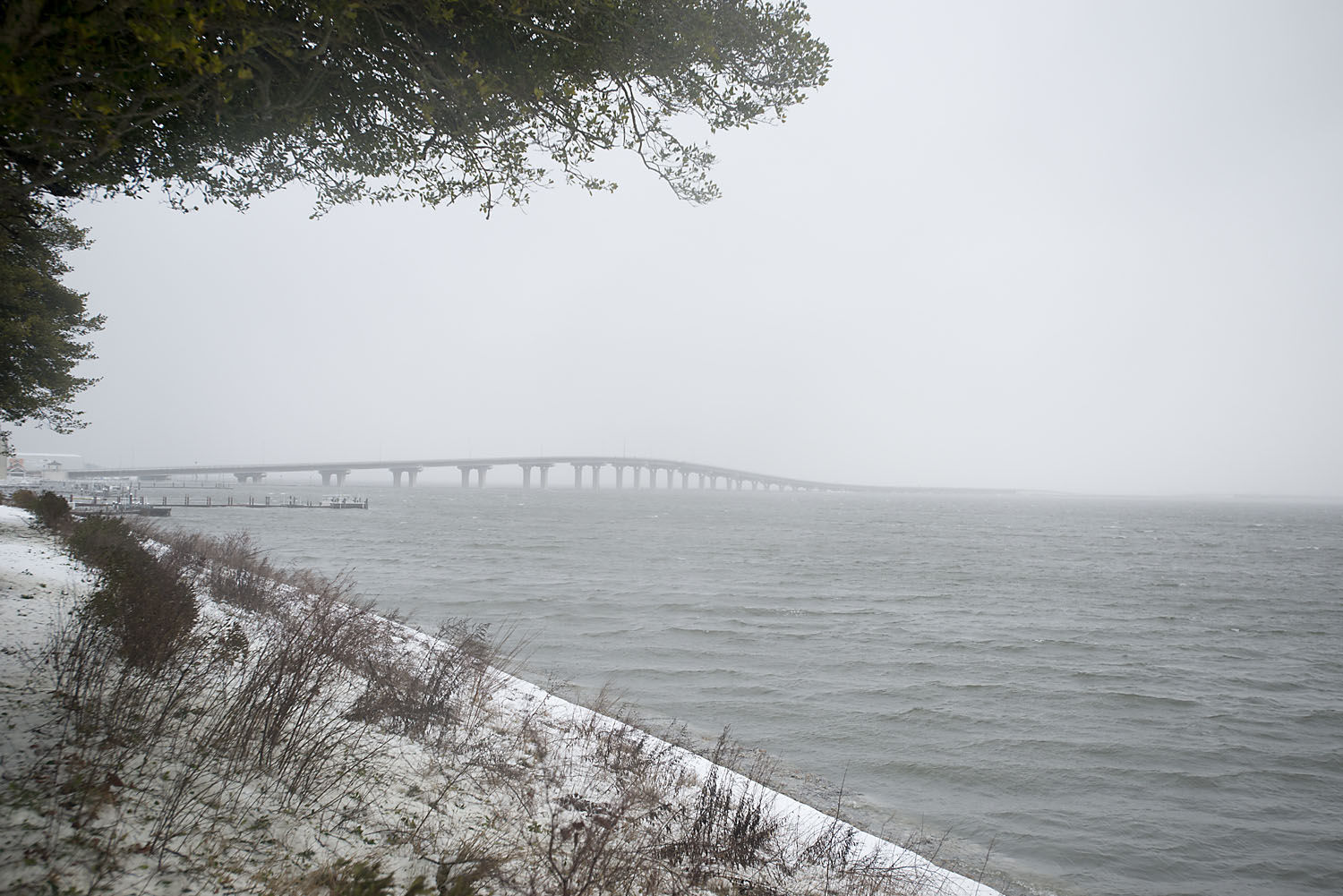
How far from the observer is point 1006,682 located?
52.0 feet

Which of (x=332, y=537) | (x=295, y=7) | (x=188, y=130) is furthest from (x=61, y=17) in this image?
(x=332, y=537)

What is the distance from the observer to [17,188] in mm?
4004

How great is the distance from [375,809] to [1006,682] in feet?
50.0

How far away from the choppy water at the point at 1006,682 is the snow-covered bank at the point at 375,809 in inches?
151

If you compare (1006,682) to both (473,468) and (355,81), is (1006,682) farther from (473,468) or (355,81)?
(473,468)

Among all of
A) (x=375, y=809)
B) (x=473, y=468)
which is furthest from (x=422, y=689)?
(x=473, y=468)

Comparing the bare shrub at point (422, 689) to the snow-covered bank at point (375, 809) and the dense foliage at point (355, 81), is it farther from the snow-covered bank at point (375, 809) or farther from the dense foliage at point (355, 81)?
the dense foliage at point (355, 81)

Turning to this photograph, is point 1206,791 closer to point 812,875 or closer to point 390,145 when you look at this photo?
point 812,875

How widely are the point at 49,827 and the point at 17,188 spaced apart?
3581 mm

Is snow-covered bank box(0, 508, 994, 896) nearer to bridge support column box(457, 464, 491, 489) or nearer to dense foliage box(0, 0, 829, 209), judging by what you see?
dense foliage box(0, 0, 829, 209)

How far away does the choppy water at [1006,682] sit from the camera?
9.19 meters

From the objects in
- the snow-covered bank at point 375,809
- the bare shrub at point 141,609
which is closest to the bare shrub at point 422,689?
the snow-covered bank at point 375,809

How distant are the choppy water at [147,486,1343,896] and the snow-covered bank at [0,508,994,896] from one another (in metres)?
3.83

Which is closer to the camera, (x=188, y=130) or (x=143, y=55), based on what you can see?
(x=143, y=55)
